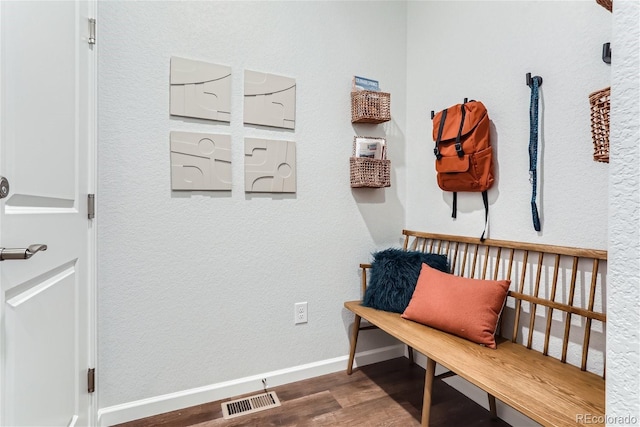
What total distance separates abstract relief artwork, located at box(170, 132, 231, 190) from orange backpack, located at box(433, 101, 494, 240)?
1.19 meters

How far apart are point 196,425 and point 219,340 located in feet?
1.27

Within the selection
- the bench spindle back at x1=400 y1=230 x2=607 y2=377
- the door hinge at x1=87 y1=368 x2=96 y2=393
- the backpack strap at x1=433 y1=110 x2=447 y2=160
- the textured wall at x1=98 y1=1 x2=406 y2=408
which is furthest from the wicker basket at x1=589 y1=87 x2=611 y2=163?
the door hinge at x1=87 y1=368 x2=96 y2=393

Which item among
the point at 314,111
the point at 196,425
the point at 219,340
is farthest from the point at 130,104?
the point at 196,425

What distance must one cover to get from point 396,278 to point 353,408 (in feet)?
2.33

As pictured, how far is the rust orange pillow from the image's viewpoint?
4.70 ft

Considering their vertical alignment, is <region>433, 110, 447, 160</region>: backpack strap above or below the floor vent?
above

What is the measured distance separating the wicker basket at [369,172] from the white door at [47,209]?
1372 millimetres

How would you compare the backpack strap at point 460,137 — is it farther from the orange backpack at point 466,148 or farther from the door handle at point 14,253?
the door handle at point 14,253

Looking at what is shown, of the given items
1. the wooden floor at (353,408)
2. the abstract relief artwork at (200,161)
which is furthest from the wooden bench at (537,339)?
the abstract relief artwork at (200,161)

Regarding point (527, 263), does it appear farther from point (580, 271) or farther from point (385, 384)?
point (385, 384)

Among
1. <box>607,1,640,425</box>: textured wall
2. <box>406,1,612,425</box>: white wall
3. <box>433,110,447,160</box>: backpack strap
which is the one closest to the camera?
<box>607,1,640,425</box>: textured wall

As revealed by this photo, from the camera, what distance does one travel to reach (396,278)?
1.84 m

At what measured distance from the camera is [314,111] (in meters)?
1.97

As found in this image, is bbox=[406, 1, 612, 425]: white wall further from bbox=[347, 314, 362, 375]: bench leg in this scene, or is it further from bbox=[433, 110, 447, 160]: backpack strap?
bbox=[347, 314, 362, 375]: bench leg
